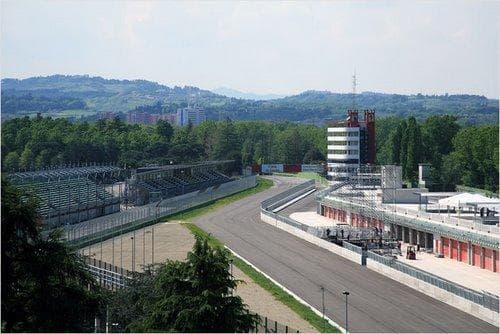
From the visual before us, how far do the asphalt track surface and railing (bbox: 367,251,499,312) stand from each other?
20.2 inches

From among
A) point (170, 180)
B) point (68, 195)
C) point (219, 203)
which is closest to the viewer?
point (68, 195)

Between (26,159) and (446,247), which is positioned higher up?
(26,159)

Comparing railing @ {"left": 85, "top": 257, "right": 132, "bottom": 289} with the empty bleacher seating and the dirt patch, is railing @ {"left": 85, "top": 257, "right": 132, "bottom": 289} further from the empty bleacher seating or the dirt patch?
the empty bleacher seating

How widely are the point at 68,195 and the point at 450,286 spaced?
87.7 ft

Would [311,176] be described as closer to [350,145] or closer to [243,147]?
[350,145]

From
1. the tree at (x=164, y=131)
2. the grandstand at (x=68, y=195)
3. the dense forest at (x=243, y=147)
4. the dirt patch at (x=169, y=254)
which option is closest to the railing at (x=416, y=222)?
the dirt patch at (x=169, y=254)

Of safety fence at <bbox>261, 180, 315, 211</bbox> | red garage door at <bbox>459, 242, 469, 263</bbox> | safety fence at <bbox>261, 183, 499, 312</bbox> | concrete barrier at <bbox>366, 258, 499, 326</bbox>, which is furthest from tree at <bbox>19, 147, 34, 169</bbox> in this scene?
red garage door at <bbox>459, 242, 469, 263</bbox>

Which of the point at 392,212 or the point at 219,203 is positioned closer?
the point at 392,212

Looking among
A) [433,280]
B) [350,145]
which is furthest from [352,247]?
[350,145]

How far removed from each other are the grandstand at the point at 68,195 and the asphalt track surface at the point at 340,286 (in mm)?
6391

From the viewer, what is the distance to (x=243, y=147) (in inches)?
4203

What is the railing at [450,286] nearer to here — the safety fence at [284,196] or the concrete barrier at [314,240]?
the concrete barrier at [314,240]

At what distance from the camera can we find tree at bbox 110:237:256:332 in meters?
18.3

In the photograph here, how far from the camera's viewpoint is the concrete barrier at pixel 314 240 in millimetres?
35719
